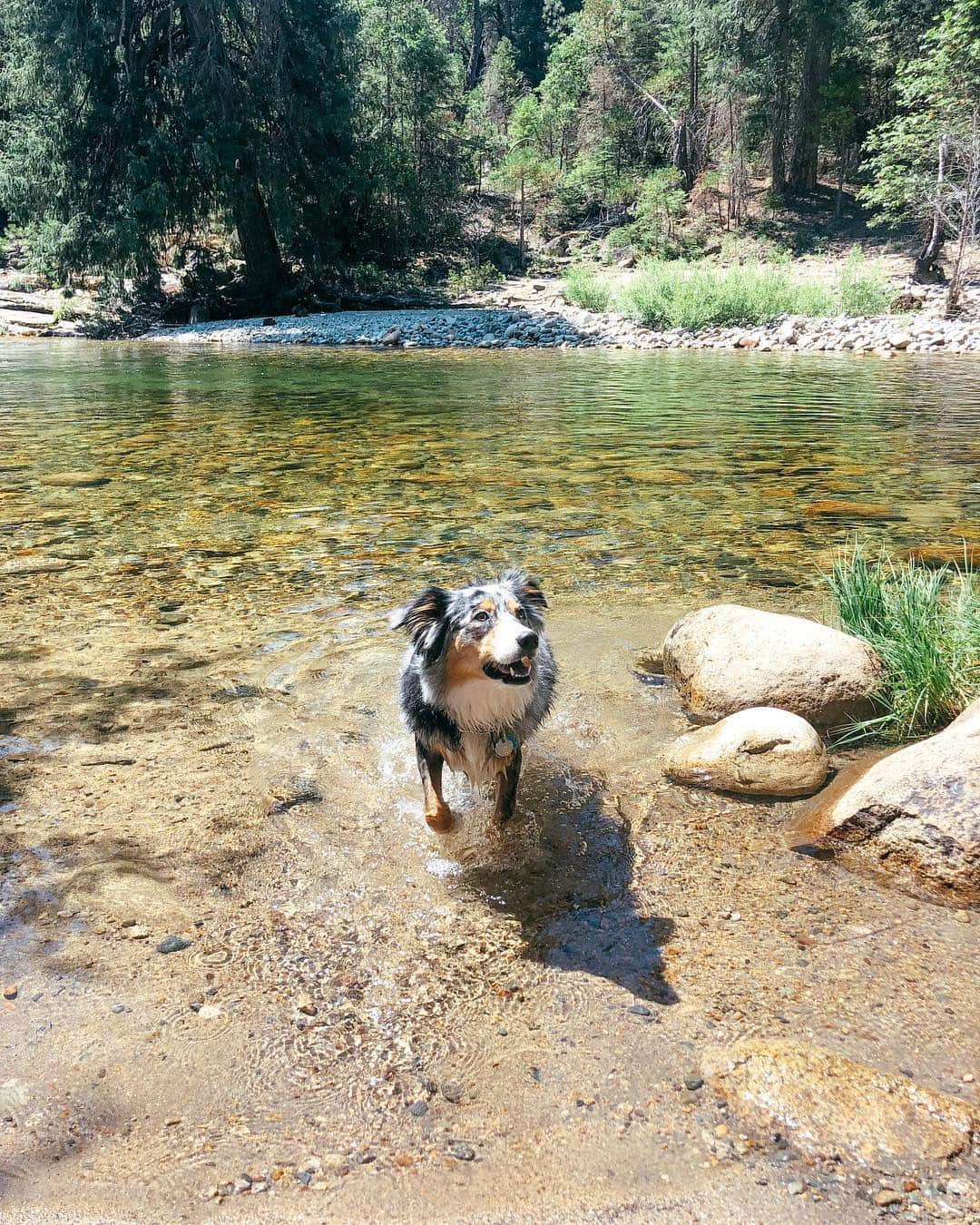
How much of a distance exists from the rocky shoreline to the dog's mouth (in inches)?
935

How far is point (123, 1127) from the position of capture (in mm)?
2086

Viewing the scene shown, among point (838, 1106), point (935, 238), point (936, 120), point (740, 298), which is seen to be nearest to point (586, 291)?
point (740, 298)

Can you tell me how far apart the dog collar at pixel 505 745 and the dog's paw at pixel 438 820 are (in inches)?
13.4

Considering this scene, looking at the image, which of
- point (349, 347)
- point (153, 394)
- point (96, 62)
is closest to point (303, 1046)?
point (153, 394)

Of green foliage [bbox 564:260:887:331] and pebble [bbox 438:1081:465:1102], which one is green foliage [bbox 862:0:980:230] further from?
pebble [bbox 438:1081:465:1102]

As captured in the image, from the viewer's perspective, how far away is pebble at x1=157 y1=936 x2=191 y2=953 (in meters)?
2.75

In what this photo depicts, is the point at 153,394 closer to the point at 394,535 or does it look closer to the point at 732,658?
the point at 394,535

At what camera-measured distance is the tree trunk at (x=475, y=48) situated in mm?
66375

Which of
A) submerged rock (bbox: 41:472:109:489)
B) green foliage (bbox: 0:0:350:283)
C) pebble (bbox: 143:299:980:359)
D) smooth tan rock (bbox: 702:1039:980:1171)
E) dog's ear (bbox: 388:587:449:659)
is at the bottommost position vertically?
smooth tan rock (bbox: 702:1039:980:1171)

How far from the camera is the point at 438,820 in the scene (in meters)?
3.61

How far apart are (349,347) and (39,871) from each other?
88.6ft

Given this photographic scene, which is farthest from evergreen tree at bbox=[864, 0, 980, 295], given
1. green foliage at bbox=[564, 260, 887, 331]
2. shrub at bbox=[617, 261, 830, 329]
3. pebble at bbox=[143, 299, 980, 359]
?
shrub at bbox=[617, 261, 830, 329]

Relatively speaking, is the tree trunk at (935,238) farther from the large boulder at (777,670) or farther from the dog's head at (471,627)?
the dog's head at (471,627)

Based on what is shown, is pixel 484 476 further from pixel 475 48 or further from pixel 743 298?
pixel 475 48
